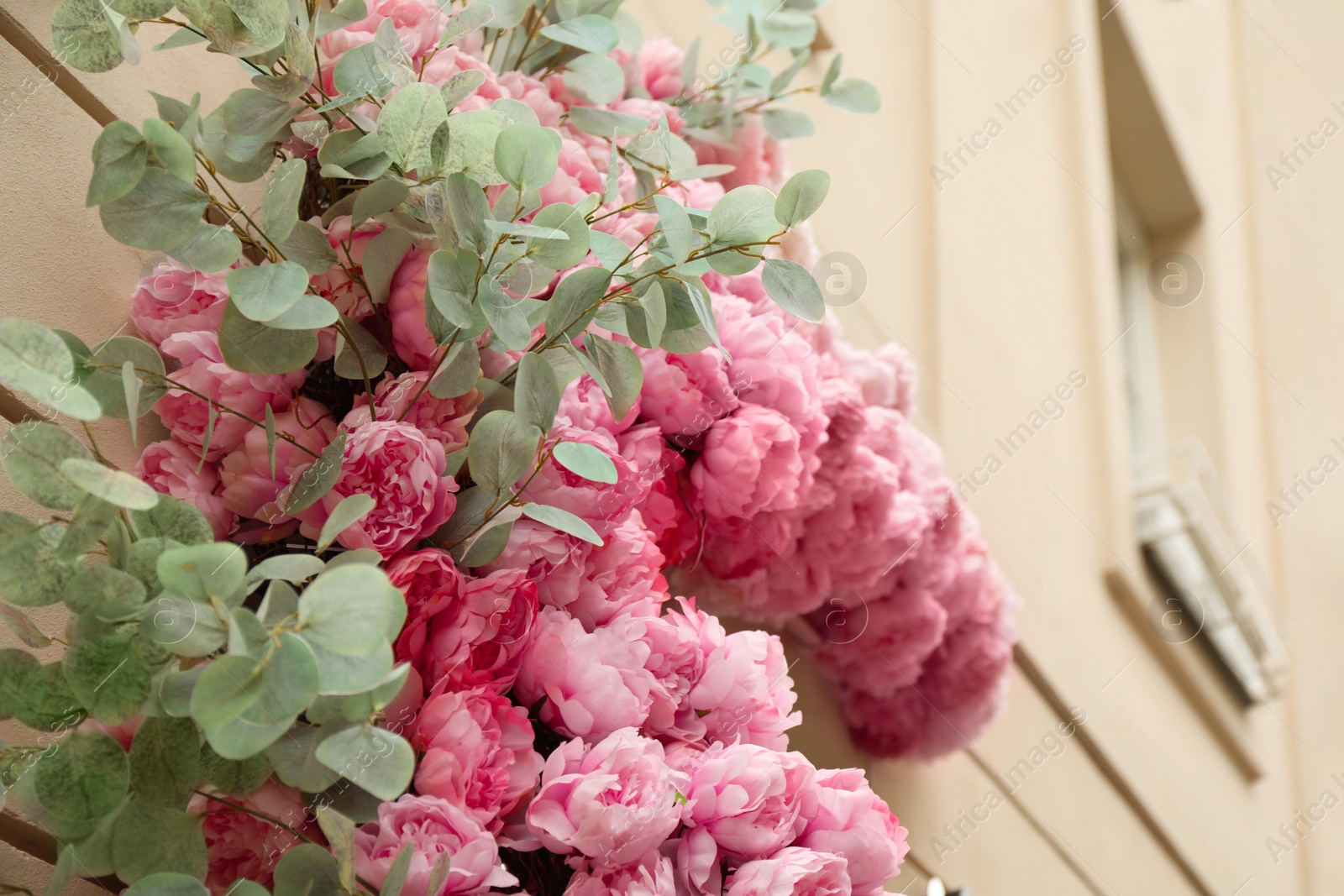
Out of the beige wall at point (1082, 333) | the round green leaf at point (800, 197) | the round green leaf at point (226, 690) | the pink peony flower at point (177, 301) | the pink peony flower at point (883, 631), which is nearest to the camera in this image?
the round green leaf at point (226, 690)

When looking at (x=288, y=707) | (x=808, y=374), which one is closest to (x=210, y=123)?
(x=288, y=707)

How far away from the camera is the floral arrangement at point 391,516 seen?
1.73 feet

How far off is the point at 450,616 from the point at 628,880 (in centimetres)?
20

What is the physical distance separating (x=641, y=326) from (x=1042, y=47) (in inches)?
112

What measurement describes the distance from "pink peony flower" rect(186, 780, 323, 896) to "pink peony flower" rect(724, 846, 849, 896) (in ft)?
0.88

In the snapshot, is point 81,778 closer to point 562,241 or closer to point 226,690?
point 226,690

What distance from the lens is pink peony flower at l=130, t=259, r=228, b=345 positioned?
2.49ft

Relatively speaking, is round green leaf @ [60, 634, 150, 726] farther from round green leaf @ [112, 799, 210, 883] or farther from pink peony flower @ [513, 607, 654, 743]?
pink peony flower @ [513, 607, 654, 743]

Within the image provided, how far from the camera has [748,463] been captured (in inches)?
38.6

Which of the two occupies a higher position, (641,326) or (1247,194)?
(641,326)

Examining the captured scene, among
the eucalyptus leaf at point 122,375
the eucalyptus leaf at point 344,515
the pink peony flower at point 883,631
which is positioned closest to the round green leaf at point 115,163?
the eucalyptus leaf at point 122,375

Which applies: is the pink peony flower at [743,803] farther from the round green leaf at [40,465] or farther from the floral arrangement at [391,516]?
the round green leaf at [40,465]

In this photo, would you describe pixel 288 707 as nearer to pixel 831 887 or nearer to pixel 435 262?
pixel 435 262

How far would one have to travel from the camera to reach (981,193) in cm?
267
